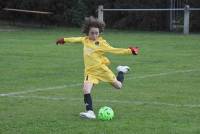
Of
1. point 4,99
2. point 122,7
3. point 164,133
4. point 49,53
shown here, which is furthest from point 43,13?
point 164,133

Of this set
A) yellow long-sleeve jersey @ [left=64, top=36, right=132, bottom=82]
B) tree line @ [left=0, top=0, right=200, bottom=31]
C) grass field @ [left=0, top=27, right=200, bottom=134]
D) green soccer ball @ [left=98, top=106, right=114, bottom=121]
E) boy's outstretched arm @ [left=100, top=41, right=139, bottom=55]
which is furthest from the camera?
tree line @ [left=0, top=0, right=200, bottom=31]

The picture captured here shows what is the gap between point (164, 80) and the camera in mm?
13406

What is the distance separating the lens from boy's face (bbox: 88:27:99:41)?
30.2 ft

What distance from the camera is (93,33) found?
9250mm

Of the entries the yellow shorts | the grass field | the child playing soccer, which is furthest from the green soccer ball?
the yellow shorts

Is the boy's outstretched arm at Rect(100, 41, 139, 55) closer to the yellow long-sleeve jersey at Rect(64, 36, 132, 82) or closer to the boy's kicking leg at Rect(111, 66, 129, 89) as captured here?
the yellow long-sleeve jersey at Rect(64, 36, 132, 82)

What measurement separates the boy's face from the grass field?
109 centimetres

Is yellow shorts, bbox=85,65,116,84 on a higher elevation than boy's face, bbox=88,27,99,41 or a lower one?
lower

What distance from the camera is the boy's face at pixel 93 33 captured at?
30.2ft

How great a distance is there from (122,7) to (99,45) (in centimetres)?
3058

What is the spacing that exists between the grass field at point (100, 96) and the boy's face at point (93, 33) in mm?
1093

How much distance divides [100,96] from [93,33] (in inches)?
78.7

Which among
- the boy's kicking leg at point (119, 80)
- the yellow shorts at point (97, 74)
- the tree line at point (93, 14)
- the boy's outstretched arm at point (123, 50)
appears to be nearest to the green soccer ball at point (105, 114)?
the yellow shorts at point (97, 74)

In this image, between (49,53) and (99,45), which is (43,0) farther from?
(99,45)
